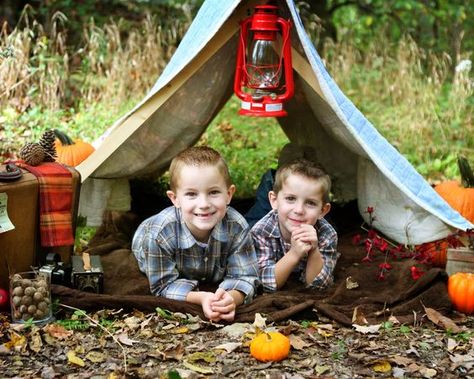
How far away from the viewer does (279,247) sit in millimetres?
4812

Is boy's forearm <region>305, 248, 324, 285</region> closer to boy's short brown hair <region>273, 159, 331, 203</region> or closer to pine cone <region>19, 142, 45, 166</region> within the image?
boy's short brown hair <region>273, 159, 331, 203</region>

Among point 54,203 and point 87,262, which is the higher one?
point 54,203

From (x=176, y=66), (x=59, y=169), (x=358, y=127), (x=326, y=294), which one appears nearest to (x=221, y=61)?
(x=176, y=66)

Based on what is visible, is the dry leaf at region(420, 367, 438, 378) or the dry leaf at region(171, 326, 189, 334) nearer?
the dry leaf at region(420, 367, 438, 378)

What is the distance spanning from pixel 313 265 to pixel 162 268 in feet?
3.06

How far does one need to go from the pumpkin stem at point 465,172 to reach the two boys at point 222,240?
1.15 metres

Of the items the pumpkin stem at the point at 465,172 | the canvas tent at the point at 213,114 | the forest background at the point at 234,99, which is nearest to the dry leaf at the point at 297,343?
the canvas tent at the point at 213,114

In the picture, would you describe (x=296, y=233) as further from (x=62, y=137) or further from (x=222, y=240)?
(x=62, y=137)

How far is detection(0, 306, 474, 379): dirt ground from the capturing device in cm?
359

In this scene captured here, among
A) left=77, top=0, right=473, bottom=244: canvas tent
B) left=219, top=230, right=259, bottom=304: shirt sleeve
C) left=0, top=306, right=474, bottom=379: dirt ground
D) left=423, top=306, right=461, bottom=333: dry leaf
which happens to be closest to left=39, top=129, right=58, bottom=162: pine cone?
left=77, top=0, right=473, bottom=244: canvas tent

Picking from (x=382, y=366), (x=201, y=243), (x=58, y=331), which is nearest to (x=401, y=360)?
(x=382, y=366)

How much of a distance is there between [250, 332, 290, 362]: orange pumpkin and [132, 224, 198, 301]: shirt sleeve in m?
0.73

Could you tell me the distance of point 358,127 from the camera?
4816 mm

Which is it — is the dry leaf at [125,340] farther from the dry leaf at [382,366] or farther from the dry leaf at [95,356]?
the dry leaf at [382,366]
